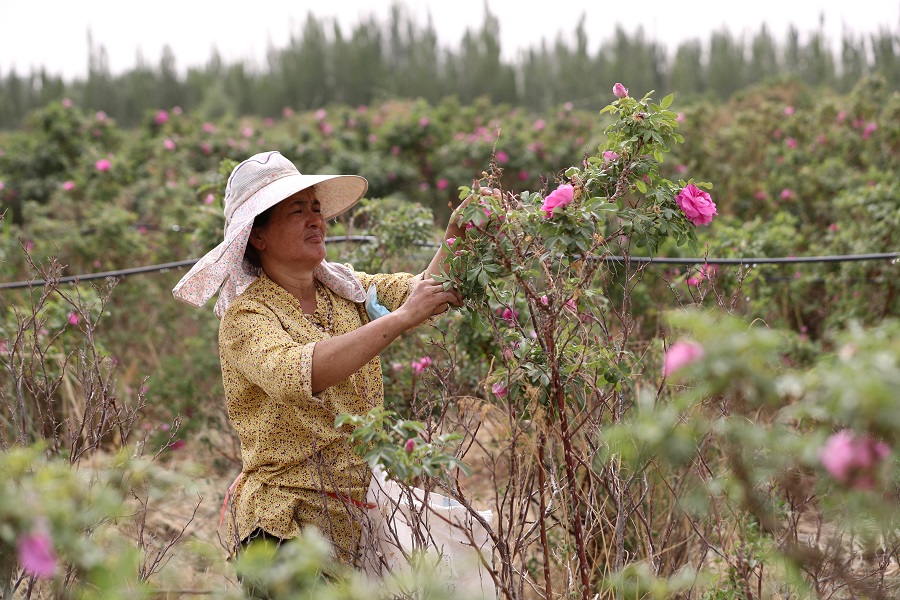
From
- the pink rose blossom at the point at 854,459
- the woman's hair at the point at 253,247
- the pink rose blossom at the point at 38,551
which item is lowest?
the pink rose blossom at the point at 38,551

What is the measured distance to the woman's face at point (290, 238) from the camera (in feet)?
7.84

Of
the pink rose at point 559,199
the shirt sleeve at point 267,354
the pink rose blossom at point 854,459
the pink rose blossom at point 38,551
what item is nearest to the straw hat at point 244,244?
the shirt sleeve at point 267,354

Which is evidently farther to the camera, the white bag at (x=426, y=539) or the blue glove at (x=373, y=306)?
the blue glove at (x=373, y=306)

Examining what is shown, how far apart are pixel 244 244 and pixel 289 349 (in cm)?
36

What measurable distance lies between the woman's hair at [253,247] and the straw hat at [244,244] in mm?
21

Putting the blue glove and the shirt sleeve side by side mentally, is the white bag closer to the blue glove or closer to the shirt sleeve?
the shirt sleeve

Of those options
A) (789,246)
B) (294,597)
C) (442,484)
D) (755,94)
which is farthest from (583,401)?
(755,94)

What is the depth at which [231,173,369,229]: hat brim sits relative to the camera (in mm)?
2336

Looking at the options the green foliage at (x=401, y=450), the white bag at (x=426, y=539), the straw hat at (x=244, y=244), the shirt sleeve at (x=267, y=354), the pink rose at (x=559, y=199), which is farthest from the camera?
the straw hat at (x=244, y=244)

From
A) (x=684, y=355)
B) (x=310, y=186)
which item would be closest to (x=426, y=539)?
(x=310, y=186)

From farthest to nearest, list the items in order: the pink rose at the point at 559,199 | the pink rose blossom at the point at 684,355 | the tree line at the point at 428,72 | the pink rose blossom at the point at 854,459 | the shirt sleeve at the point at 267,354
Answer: the tree line at the point at 428,72 → the shirt sleeve at the point at 267,354 → the pink rose at the point at 559,199 → the pink rose blossom at the point at 684,355 → the pink rose blossom at the point at 854,459

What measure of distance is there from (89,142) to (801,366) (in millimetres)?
8191

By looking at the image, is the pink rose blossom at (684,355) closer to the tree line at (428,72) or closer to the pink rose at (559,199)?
the pink rose at (559,199)

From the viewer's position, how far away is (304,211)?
244 cm
